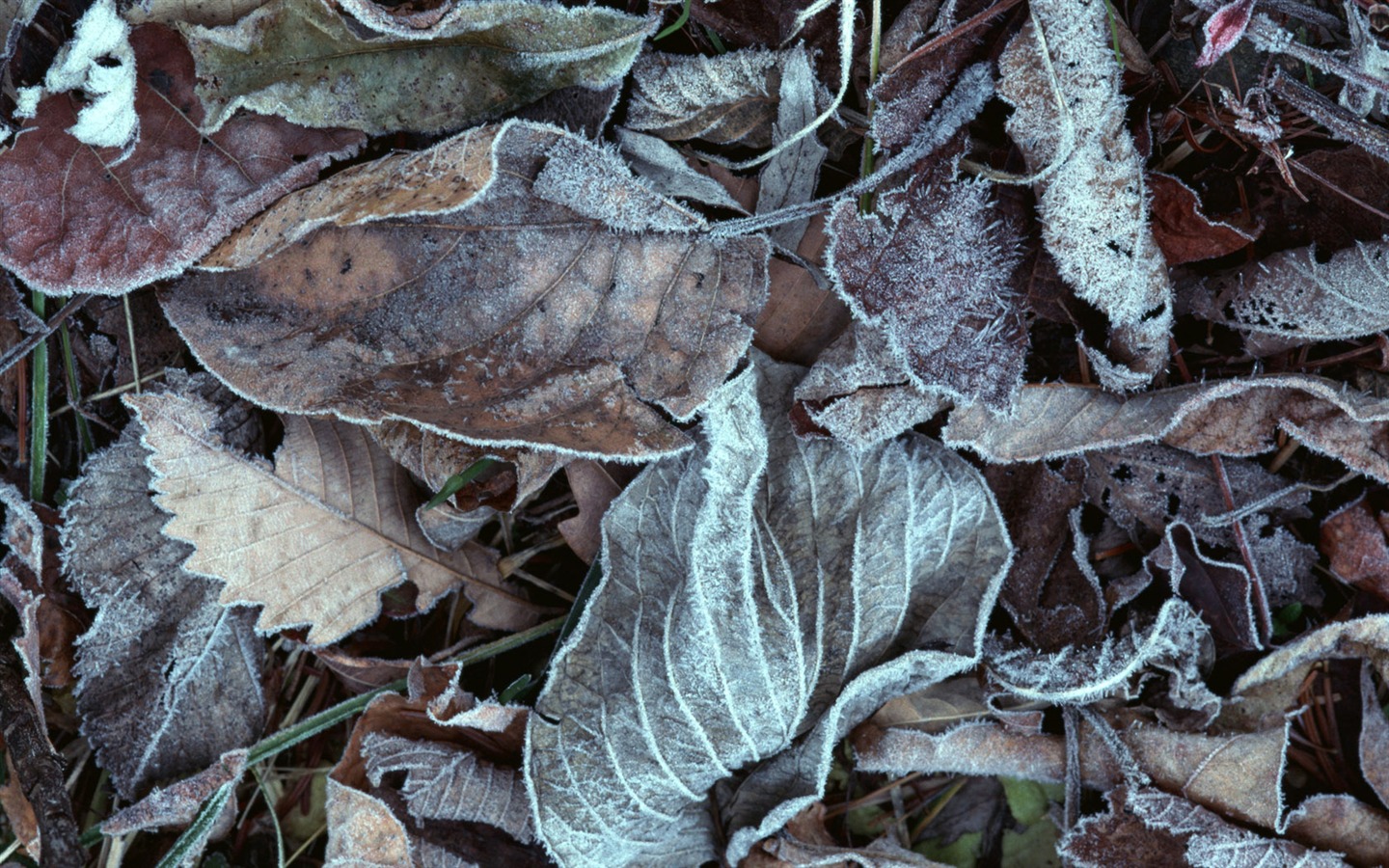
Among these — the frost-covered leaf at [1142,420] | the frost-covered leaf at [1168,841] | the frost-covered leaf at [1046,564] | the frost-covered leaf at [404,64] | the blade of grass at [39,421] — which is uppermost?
the frost-covered leaf at [404,64]

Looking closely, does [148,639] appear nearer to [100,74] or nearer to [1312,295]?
[100,74]

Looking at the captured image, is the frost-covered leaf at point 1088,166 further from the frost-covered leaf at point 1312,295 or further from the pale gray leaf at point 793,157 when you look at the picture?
the pale gray leaf at point 793,157

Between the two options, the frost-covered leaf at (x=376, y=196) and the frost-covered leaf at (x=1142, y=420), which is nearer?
the frost-covered leaf at (x=376, y=196)

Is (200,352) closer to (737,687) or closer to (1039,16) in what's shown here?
(737,687)

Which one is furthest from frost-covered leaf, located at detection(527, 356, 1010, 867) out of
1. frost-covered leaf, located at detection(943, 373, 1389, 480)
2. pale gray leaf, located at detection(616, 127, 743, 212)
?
pale gray leaf, located at detection(616, 127, 743, 212)

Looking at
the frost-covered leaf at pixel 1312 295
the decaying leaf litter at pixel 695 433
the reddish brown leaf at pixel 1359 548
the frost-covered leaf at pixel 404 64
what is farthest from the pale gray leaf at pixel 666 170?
the reddish brown leaf at pixel 1359 548

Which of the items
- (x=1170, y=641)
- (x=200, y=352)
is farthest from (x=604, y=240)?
(x=1170, y=641)
